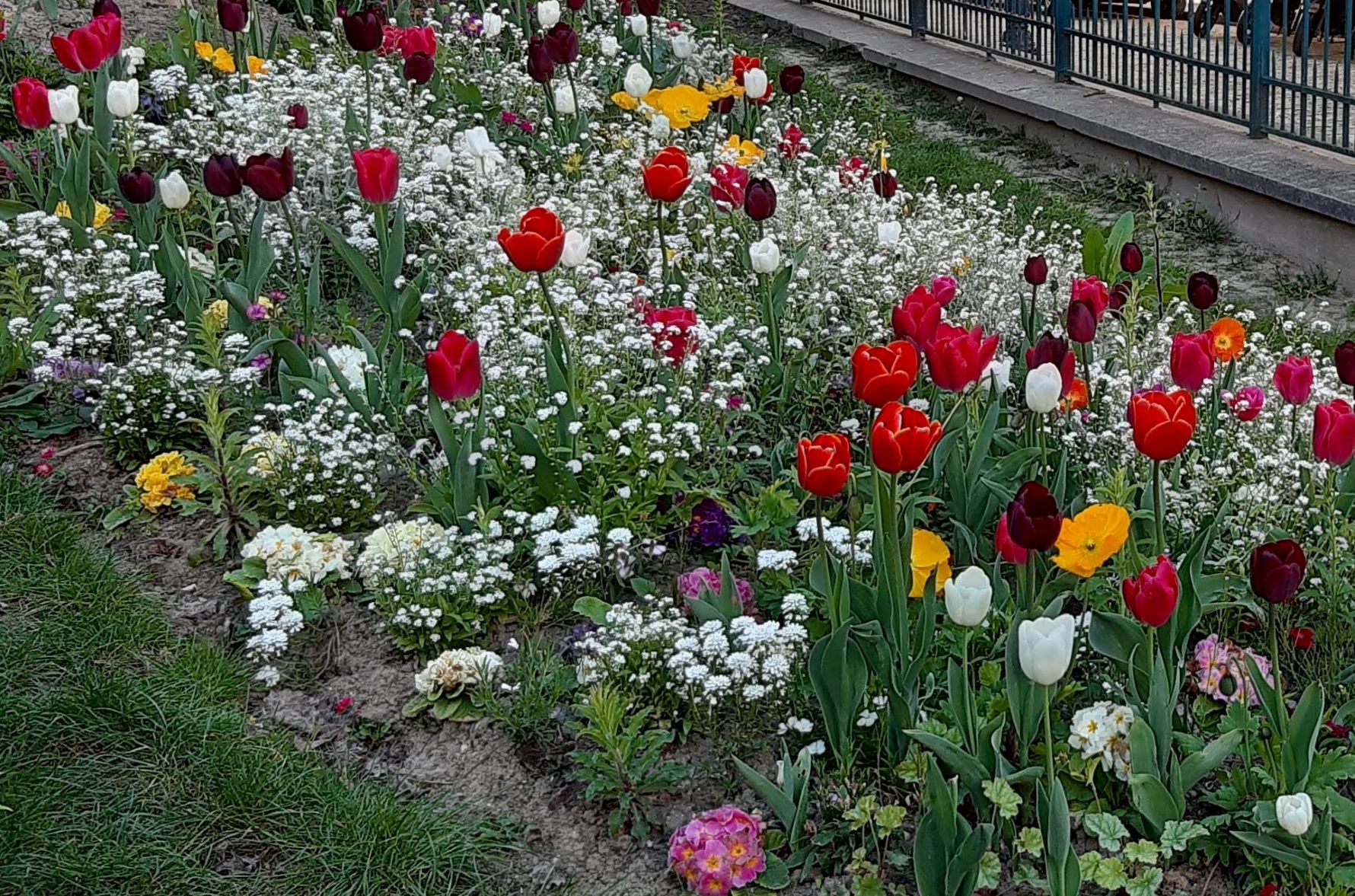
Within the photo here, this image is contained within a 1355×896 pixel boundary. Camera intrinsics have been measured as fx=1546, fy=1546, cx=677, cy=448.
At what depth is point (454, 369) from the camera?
3373 mm

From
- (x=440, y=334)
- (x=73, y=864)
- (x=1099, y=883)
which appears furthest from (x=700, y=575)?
(x=440, y=334)

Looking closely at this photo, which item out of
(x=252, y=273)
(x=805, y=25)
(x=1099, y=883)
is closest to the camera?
(x=1099, y=883)

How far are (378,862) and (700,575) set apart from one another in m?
0.97

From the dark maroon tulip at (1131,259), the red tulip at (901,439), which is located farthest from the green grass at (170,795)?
the dark maroon tulip at (1131,259)

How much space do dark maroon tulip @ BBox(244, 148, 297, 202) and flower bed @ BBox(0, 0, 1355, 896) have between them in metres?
0.01

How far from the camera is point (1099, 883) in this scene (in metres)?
2.57

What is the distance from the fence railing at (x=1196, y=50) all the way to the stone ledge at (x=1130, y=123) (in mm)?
79

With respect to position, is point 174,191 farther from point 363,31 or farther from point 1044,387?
point 1044,387

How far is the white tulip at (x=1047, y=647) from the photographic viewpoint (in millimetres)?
2277

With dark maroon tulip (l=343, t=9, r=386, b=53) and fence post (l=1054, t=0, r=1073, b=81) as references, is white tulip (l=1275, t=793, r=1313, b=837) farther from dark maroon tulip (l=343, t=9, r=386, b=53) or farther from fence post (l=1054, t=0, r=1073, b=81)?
fence post (l=1054, t=0, r=1073, b=81)

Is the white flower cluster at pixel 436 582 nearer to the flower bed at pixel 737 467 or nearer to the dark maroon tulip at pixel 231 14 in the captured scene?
the flower bed at pixel 737 467

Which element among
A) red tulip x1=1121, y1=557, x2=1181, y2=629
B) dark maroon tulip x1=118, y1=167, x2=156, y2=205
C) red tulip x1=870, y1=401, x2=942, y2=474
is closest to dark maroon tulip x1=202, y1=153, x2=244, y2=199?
dark maroon tulip x1=118, y1=167, x2=156, y2=205

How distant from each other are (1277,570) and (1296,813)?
38 cm

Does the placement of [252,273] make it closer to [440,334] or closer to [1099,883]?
[440,334]
